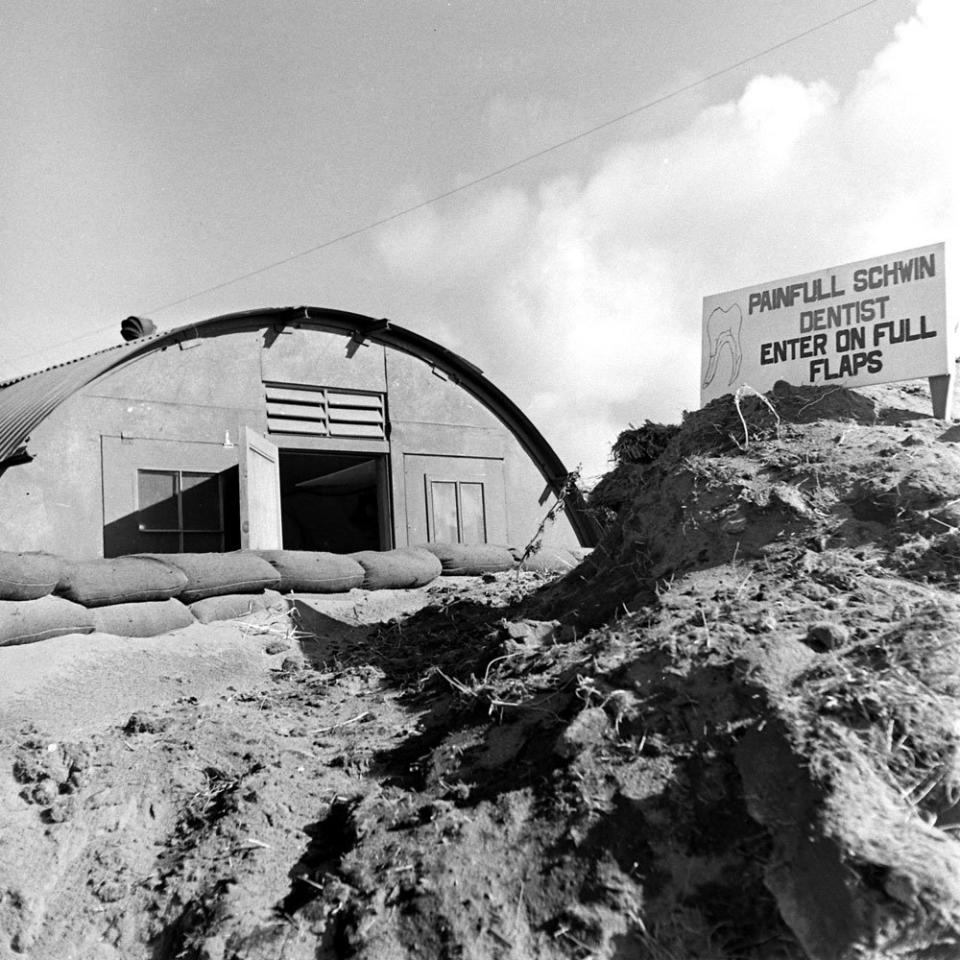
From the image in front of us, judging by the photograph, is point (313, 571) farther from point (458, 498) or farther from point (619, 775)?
point (458, 498)

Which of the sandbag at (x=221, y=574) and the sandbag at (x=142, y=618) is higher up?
the sandbag at (x=221, y=574)

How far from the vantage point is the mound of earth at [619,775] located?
2.63 meters

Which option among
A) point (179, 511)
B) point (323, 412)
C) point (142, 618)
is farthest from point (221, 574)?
point (323, 412)

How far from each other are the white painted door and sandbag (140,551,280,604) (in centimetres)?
283

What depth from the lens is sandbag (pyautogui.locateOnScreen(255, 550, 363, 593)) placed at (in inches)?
276

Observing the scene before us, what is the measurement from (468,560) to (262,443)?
317 centimetres

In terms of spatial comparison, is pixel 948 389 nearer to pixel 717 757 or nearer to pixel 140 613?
pixel 717 757

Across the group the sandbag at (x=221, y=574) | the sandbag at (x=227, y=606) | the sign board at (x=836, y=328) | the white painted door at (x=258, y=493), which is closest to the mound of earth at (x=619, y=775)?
the sign board at (x=836, y=328)

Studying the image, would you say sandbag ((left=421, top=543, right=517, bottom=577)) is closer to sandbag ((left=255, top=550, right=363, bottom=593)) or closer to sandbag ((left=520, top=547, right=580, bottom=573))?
sandbag ((left=520, top=547, right=580, bottom=573))

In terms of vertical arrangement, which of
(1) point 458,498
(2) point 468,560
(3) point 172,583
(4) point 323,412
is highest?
(4) point 323,412

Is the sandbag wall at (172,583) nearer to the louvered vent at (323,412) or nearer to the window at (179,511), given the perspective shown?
the window at (179,511)

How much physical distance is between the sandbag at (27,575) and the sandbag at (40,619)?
0.05 meters

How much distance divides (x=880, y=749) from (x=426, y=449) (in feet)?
30.2

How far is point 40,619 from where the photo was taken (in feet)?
17.9
